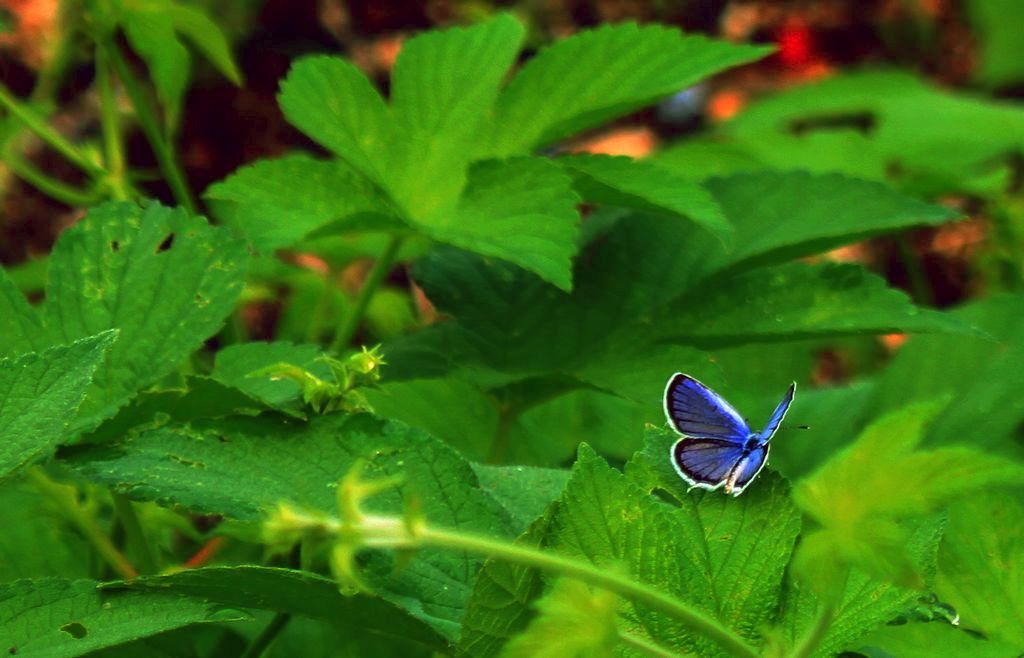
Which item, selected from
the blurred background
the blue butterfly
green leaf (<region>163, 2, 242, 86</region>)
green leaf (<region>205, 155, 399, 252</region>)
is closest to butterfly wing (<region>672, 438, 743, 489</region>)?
the blue butterfly

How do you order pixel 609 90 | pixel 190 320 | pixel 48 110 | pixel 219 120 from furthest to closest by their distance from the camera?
pixel 219 120
pixel 48 110
pixel 609 90
pixel 190 320

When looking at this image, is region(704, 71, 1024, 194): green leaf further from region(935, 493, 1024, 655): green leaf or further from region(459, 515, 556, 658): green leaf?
region(459, 515, 556, 658): green leaf

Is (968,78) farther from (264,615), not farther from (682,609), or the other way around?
(682,609)

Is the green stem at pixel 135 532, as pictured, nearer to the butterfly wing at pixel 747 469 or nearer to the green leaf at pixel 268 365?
the green leaf at pixel 268 365

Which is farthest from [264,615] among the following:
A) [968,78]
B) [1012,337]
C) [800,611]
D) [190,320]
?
[968,78]

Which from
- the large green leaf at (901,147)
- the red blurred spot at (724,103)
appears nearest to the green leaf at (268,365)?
the large green leaf at (901,147)

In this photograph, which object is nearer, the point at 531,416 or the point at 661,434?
the point at 661,434

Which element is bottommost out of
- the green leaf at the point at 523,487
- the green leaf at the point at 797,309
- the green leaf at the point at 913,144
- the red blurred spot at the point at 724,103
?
the red blurred spot at the point at 724,103
